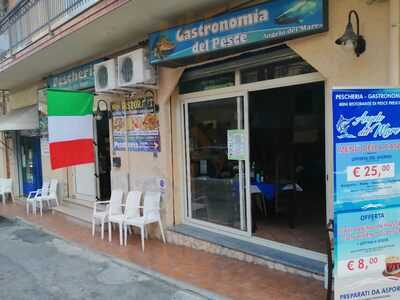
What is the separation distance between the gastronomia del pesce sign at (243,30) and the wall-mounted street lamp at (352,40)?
1.07 ft

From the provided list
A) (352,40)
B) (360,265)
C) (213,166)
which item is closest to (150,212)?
(213,166)

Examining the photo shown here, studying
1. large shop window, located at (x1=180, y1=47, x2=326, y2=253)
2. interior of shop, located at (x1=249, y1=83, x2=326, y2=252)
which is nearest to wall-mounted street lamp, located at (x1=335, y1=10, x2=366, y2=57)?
large shop window, located at (x1=180, y1=47, x2=326, y2=253)

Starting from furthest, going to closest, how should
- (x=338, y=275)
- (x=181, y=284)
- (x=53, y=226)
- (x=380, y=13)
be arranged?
(x=53, y=226)
(x=181, y=284)
(x=380, y=13)
(x=338, y=275)

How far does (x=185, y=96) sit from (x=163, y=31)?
3.76 feet

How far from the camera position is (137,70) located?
6.12 meters

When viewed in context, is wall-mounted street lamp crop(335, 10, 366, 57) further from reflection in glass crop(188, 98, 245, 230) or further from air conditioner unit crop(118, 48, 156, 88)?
air conditioner unit crop(118, 48, 156, 88)

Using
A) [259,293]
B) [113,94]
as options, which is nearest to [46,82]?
[113,94]

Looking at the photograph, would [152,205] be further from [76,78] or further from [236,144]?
[76,78]

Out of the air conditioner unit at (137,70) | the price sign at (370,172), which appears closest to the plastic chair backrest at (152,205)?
the air conditioner unit at (137,70)

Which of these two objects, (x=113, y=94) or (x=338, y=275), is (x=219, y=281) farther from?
(x=113, y=94)

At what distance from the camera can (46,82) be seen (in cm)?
990

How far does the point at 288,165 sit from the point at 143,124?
287 centimetres

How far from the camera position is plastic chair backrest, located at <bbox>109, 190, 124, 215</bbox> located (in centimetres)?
691

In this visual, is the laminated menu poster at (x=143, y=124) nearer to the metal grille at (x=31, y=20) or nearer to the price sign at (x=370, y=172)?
the metal grille at (x=31, y=20)
